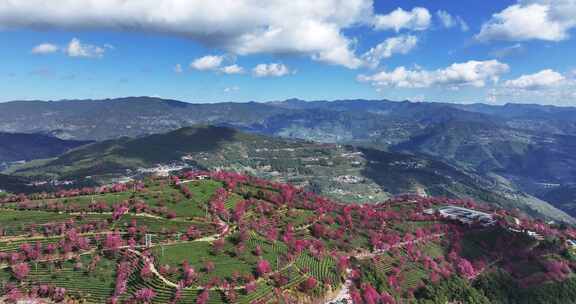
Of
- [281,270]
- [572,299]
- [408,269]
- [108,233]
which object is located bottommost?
[572,299]

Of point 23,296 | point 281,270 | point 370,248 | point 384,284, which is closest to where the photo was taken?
point 23,296

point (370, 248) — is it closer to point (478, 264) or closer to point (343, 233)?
point (343, 233)

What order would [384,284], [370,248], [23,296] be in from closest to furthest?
[23,296] → [384,284] → [370,248]

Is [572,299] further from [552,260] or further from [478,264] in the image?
[478,264]

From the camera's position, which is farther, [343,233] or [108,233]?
[343,233]

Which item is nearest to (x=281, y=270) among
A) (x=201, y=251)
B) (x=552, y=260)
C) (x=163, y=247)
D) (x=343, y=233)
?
(x=201, y=251)

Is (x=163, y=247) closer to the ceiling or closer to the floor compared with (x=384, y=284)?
closer to the ceiling

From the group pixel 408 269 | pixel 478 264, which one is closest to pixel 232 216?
pixel 408 269
